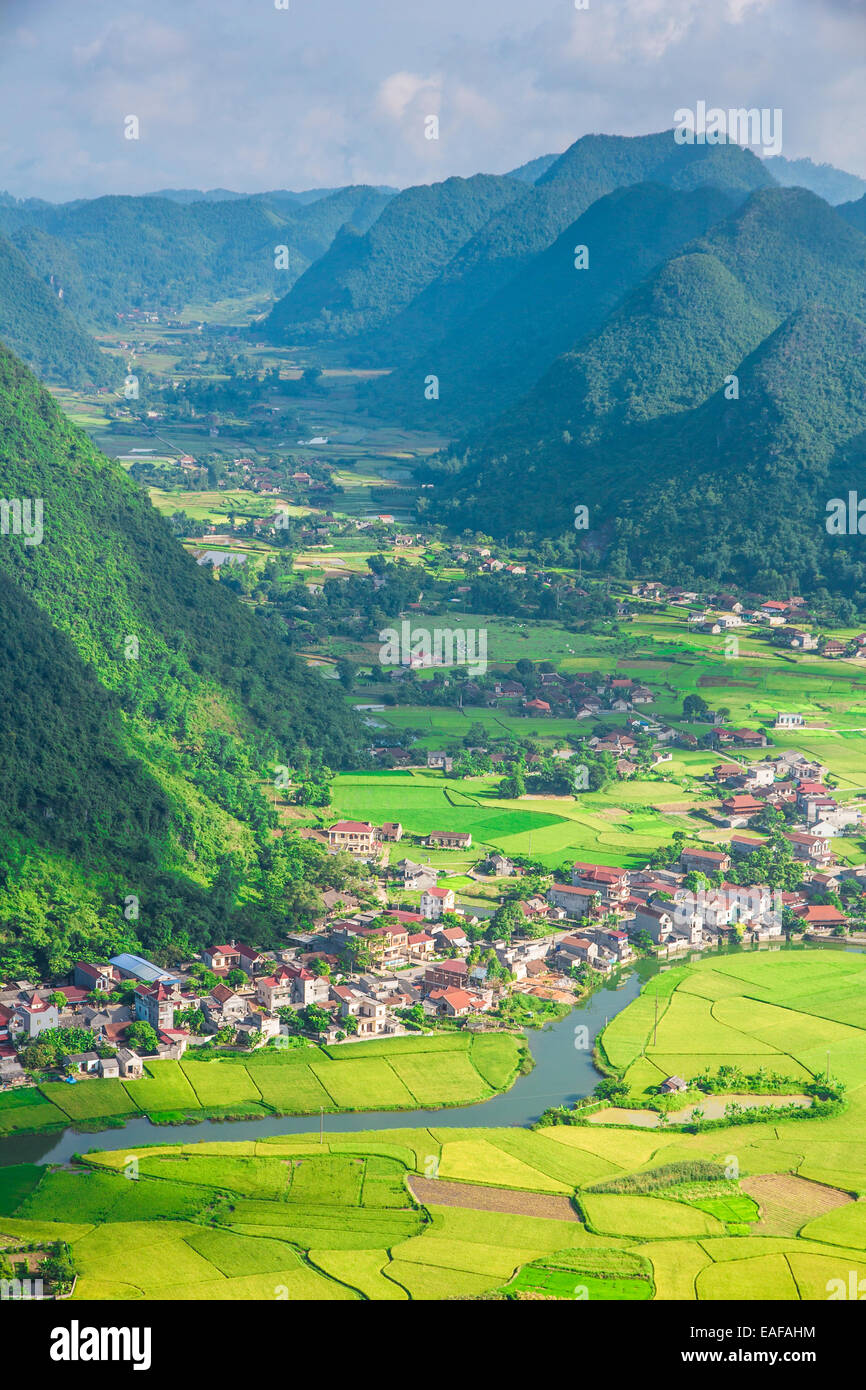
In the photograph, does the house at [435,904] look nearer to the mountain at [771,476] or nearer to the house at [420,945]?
the house at [420,945]

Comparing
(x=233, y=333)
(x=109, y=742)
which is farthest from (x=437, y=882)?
(x=233, y=333)

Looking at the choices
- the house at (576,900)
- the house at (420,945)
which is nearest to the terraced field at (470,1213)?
A: the house at (420,945)

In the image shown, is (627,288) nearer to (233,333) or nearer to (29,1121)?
(233,333)

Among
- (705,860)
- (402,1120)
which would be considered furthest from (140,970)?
(705,860)

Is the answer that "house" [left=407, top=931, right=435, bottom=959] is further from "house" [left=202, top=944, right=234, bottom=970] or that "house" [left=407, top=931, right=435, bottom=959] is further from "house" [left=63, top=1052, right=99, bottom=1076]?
"house" [left=63, top=1052, right=99, bottom=1076]

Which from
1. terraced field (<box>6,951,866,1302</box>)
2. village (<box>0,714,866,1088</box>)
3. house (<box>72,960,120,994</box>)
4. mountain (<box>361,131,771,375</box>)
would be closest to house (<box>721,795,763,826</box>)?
village (<box>0,714,866,1088</box>)

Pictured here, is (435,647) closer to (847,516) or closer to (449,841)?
(449,841)
